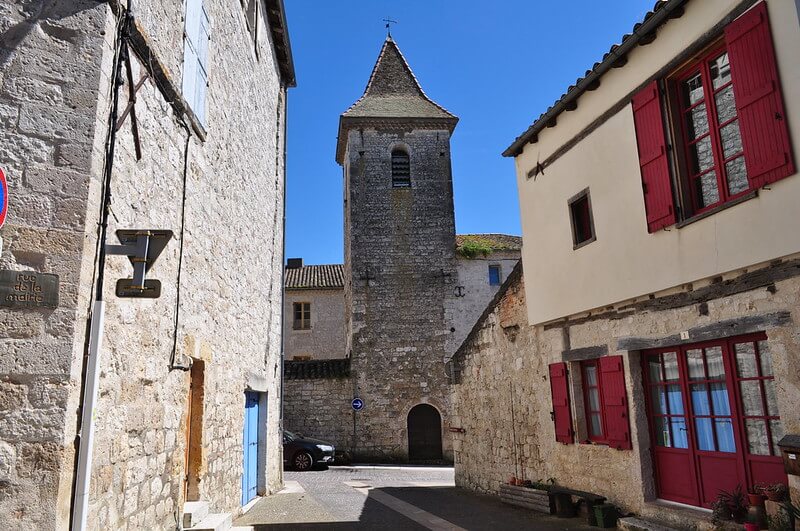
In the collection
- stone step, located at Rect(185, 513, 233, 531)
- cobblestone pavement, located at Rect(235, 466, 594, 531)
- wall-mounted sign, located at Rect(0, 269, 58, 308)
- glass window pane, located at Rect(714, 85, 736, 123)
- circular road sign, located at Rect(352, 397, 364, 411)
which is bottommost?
cobblestone pavement, located at Rect(235, 466, 594, 531)

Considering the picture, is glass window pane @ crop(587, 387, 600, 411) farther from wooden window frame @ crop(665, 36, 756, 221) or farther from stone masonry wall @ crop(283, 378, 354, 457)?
stone masonry wall @ crop(283, 378, 354, 457)

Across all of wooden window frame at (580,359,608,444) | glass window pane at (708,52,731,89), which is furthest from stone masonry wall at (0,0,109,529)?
wooden window frame at (580,359,608,444)

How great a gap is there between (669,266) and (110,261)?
523 centimetres

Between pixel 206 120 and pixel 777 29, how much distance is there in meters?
5.34

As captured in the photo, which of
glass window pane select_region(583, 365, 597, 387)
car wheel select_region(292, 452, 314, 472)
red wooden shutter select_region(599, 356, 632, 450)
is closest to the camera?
red wooden shutter select_region(599, 356, 632, 450)

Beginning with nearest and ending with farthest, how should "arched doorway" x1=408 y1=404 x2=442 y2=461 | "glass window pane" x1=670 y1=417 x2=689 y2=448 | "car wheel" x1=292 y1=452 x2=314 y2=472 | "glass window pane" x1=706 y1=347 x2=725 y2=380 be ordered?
1. "glass window pane" x1=706 y1=347 x2=725 y2=380
2. "glass window pane" x1=670 y1=417 x2=689 y2=448
3. "car wheel" x1=292 y1=452 x2=314 y2=472
4. "arched doorway" x1=408 y1=404 x2=442 y2=461

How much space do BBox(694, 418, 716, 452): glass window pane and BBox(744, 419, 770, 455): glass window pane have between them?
0.46m

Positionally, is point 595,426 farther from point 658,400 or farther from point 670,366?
point 670,366

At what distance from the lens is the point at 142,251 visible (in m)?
3.63

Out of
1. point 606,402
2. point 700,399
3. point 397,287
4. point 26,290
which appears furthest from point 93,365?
point 397,287

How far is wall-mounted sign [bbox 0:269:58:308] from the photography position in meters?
3.32

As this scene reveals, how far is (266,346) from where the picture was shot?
10.6 m

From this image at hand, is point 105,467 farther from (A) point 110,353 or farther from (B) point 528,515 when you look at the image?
(B) point 528,515

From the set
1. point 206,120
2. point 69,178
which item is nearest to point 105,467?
point 69,178
